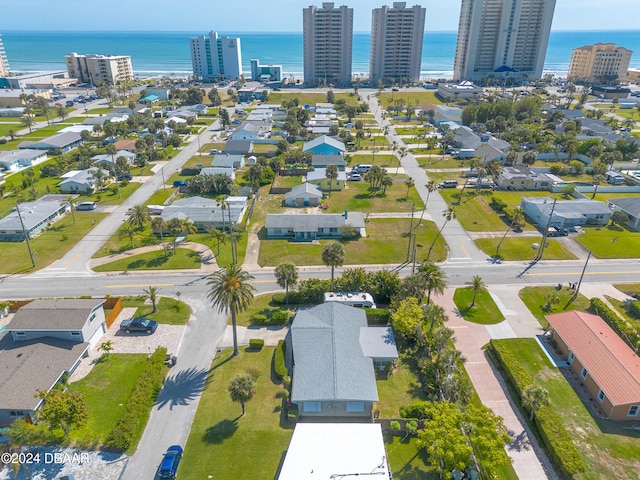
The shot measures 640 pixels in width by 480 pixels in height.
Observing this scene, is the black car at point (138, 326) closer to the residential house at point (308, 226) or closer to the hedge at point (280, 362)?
the hedge at point (280, 362)

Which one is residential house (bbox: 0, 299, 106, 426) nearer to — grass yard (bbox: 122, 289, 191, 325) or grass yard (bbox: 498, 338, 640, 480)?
grass yard (bbox: 122, 289, 191, 325)

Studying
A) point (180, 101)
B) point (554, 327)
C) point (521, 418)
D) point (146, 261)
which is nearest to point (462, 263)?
point (554, 327)

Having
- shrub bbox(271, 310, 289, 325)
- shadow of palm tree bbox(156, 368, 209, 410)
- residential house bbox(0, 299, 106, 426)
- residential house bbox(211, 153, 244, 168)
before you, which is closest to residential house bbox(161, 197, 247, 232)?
residential house bbox(211, 153, 244, 168)

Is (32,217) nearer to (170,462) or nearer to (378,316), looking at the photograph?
(170,462)

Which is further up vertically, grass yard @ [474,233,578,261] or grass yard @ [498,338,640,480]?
grass yard @ [474,233,578,261]

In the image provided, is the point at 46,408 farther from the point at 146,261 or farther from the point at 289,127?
the point at 289,127

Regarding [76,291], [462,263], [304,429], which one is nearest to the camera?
[304,429]
